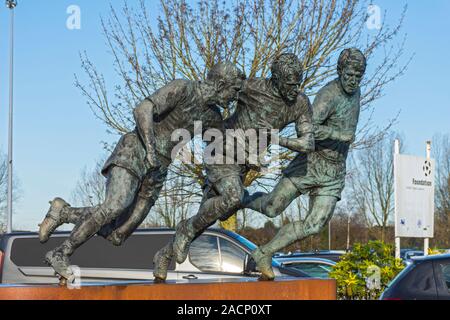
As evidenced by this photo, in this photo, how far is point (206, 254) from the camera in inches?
511

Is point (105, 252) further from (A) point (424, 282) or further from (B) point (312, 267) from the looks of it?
(A) point (424, 282)

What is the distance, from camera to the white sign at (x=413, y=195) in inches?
617

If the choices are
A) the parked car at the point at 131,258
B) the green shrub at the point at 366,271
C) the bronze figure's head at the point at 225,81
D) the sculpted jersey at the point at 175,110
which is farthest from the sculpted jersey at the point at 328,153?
the green shrub at the point at 366,271

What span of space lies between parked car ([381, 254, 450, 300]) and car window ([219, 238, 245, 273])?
13.0ft

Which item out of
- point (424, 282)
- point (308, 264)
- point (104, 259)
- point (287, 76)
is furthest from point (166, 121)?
point (308, 264)

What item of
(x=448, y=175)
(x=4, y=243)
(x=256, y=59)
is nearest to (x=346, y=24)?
(x=256, y=59)

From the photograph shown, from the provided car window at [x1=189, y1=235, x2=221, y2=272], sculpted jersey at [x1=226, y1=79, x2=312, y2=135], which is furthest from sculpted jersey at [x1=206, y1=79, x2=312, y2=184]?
car window at [x1=189, y1=235, x2=221, y2=272]

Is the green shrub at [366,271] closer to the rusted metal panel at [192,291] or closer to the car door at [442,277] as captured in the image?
the car door at [442,277]

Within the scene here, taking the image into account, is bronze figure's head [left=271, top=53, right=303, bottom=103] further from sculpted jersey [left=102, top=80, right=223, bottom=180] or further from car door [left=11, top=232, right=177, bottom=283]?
car door [left=11, top=232, right=177, bottom=283]

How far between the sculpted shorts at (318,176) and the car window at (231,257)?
5100 millimetres

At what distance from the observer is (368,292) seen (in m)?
13.1

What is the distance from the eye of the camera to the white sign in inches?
617

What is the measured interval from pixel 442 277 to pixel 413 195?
7.24m
